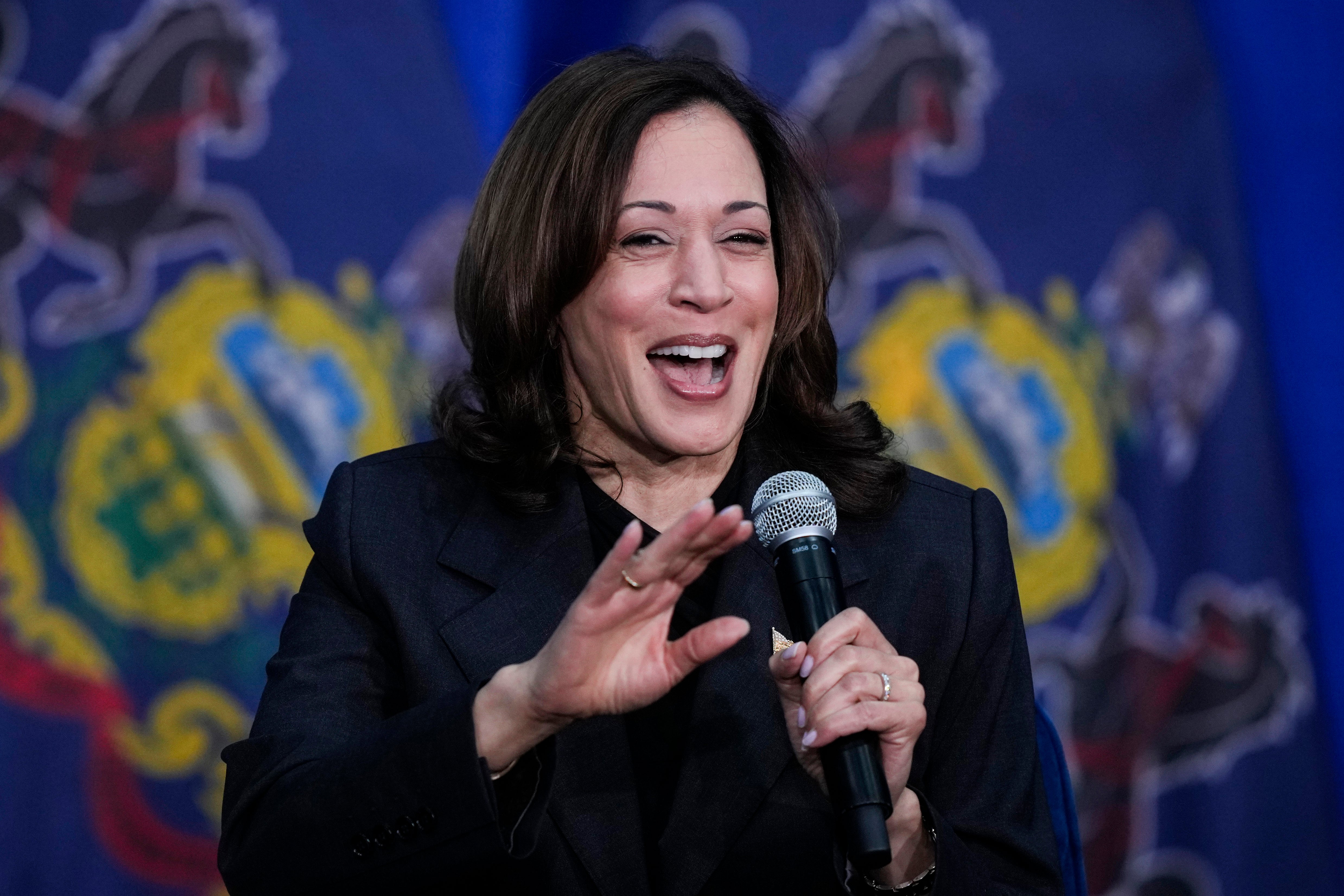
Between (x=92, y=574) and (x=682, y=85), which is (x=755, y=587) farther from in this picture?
(x=92, y=574)

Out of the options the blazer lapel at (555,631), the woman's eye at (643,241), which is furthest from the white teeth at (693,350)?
the blazer lapel at (555,631)

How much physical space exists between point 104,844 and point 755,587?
147 centimetres

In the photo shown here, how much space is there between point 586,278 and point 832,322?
1.20 metres

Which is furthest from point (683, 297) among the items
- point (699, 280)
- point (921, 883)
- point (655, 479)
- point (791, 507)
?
point (921, 883)

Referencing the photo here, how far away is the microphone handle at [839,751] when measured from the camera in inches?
45.2

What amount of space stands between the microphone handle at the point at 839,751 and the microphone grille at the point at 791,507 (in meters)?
0.03

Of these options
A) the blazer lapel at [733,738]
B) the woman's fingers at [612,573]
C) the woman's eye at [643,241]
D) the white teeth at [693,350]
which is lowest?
the blazer lapel at [733,738]

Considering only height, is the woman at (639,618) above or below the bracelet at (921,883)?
above

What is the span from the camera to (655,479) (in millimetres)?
1859

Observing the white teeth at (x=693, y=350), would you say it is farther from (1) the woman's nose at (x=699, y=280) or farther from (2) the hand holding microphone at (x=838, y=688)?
(2) the hand holding microphone at (x=838, y=688)

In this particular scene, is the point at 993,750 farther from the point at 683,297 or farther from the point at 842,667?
the point at 683,297

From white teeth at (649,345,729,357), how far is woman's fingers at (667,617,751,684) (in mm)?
563

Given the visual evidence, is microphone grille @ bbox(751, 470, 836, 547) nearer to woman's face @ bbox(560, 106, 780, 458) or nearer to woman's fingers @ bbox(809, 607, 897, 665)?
woman's fingers @ bbox(809, 607, 897, 665)

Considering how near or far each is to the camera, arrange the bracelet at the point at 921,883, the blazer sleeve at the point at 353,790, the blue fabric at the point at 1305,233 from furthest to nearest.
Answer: the blue fabric at the point at 1305,233 → the bracelet at the point at 921,883 → the blazer sleeve at the point at 353,790
